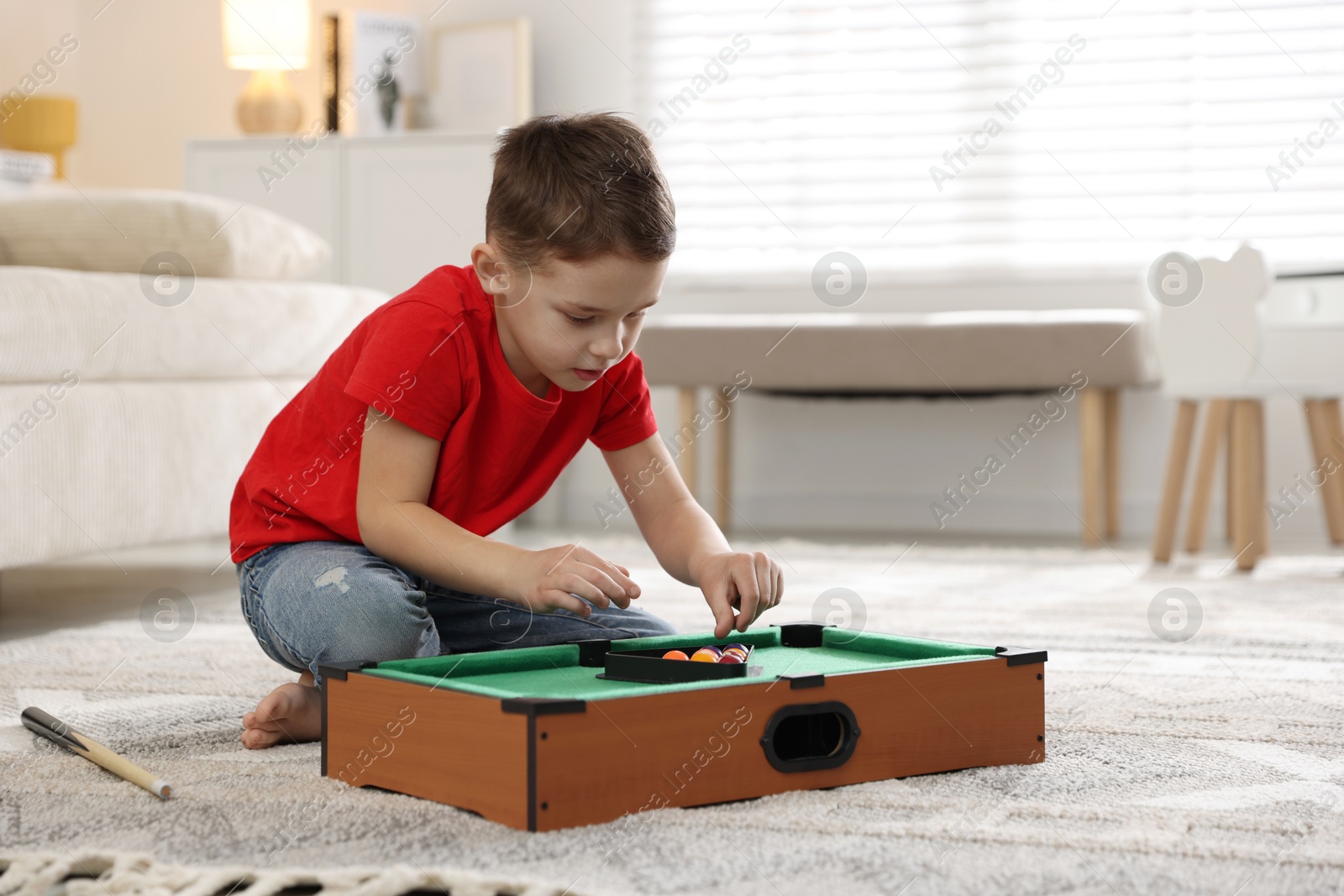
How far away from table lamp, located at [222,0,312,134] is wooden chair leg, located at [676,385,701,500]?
119 centimetres

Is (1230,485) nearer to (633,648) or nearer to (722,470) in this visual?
(722,470)

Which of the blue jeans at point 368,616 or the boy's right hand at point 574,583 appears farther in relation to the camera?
the blue jeans at point 368,616

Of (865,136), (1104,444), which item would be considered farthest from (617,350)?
(865,136)

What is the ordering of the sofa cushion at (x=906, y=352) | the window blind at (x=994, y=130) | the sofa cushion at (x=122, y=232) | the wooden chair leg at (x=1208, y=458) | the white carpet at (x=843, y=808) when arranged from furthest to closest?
the window blind at (x=994, y=130) → the sofa cushion at (x=906, y=352) → the wooden chair leg at (x=1208, y=458) → the sofa cushion at (x=122, y=232) → the white carpet at (x=843, y=808)

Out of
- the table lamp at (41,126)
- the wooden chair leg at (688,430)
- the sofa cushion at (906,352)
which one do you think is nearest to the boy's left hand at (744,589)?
the sofa cushion at (906,352)

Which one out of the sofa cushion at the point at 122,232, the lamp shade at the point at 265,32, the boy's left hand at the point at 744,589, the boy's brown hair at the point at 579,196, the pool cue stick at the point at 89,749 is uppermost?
the lamp shade at the point at 265,32

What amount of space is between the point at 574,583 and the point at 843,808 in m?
0.21

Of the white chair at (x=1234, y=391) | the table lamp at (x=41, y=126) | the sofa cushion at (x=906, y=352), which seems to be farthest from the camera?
the table lamp at (x=41, y=126)

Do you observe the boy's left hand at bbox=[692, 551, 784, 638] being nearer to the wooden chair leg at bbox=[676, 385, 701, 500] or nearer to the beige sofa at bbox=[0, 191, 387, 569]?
the beige sofa at bbox=[0, 191, 387, 569]

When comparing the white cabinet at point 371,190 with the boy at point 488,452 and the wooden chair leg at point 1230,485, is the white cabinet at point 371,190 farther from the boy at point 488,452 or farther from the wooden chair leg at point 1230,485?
the boy at point 488,452

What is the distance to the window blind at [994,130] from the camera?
2.92 meters

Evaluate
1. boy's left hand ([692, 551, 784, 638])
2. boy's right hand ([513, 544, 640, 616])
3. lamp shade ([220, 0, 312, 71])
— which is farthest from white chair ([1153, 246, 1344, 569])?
lamp shade ([220, 0, 312, 71])

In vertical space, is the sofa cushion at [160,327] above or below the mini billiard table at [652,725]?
above

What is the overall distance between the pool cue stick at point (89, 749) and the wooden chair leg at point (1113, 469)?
2.25 meters
